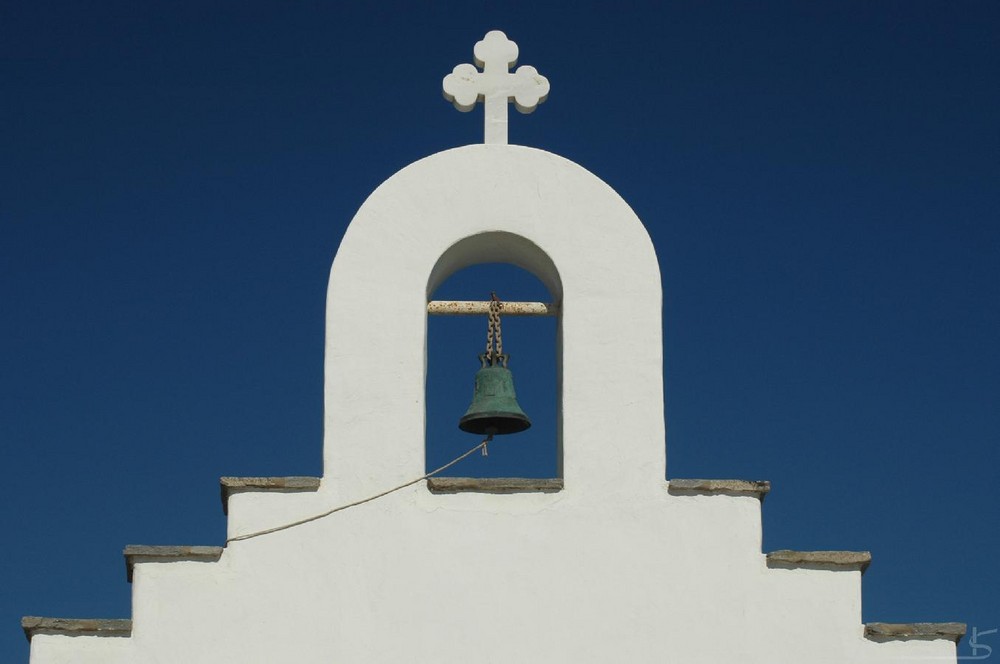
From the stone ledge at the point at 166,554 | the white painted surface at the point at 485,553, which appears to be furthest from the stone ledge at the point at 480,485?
the stone ledge at the point at 166,554

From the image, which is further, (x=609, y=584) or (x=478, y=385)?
(x=478, y=385)

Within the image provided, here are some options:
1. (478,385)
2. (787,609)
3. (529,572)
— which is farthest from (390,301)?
(787,609)

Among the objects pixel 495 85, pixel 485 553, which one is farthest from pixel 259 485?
pixel 495 85

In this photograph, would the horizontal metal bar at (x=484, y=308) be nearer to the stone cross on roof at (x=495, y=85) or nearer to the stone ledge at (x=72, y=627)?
the stone cross on roof at (x=495, y=85)

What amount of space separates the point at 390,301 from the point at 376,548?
1.56 meters

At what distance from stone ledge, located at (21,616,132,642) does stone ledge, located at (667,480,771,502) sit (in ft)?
11.1

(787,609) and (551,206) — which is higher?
(551,206)

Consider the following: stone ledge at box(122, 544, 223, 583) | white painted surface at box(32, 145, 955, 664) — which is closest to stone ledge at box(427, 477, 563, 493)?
white painted surface at box(32, 145, 955, 664)

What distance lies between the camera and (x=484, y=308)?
13.3 meters

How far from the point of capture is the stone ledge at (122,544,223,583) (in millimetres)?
12180

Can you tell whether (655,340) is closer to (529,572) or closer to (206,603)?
(529,572)

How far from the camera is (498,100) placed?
13.5 m

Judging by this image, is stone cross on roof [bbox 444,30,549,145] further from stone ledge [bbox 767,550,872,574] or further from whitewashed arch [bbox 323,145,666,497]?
stone ledge [bbox 767,550,872,574]

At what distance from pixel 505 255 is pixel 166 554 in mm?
2955
